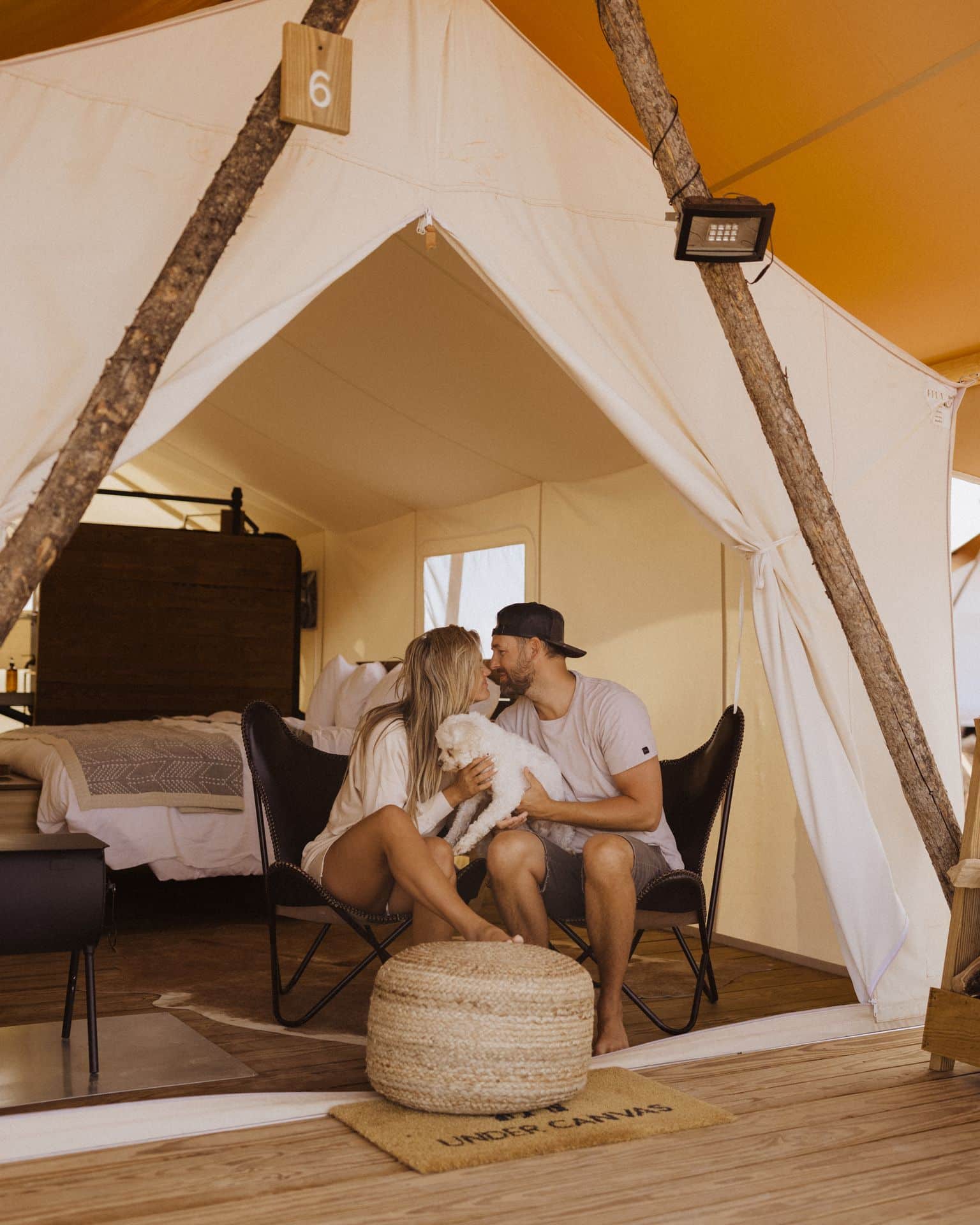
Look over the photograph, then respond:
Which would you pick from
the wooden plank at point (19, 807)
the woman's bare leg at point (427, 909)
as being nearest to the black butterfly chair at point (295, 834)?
the woman's bare leg at point (427, 909)

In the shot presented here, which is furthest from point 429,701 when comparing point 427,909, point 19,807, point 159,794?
point 19,807

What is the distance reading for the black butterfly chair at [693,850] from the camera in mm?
2922

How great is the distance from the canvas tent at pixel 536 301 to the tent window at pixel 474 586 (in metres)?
2.56

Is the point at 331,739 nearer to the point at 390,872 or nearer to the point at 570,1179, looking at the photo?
the point at 390,872

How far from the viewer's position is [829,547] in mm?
2844

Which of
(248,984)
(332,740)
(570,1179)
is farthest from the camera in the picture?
(332,740)

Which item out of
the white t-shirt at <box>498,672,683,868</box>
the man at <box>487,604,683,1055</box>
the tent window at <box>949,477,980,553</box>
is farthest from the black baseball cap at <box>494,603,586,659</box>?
the tent window at <box>949,477,980,553</box>

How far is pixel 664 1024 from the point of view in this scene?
3059 mm

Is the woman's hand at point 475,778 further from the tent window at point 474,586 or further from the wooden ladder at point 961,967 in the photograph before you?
the tent window at point 474,586

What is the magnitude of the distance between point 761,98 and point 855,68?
31cm

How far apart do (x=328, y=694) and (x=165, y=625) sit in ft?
9.14

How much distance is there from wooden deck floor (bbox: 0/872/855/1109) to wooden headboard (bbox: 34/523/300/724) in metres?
3.06

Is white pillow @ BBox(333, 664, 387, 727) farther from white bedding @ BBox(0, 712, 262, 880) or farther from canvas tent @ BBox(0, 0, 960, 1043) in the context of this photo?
canvas tent @ BBox(0, 0, 960, 1043)

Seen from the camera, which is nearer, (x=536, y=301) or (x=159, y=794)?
(x=536, y=301)
